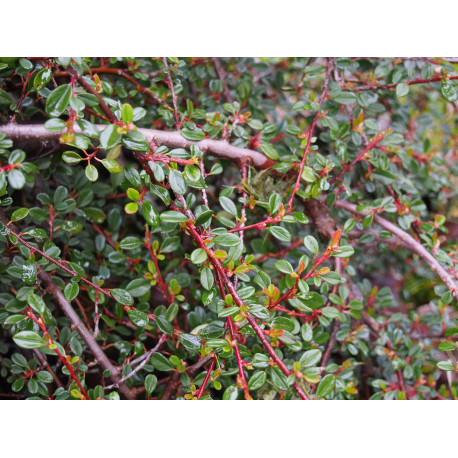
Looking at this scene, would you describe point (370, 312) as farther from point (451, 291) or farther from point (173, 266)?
point (173, 266)

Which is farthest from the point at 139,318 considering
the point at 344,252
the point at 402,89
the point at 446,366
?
the point at 402,89

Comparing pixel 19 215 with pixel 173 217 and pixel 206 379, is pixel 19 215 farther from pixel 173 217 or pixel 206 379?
pixel 206 379

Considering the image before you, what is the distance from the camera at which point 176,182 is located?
785mm

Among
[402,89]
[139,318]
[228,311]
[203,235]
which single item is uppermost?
[402,89]

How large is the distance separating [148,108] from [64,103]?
0.55 m

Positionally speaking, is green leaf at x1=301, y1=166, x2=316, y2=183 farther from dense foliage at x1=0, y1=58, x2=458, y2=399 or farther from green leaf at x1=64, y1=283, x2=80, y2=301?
green leaf at x1=64, y1=283, x2=80, y2=301

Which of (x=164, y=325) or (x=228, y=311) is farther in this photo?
(x=164, y=325)

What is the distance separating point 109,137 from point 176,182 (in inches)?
6.1

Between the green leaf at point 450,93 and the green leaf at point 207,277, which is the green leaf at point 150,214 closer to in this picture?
the green leaf at point 207,277

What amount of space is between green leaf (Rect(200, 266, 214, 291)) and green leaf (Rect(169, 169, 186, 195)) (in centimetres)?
17

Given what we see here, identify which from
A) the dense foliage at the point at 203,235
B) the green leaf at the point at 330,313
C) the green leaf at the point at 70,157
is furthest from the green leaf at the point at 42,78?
the green leaf at the point at 330,313

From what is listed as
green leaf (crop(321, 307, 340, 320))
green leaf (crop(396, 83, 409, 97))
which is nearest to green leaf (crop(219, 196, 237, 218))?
green leaf (crop(321, 307, 340, 320))

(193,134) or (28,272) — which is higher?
(193,134)
